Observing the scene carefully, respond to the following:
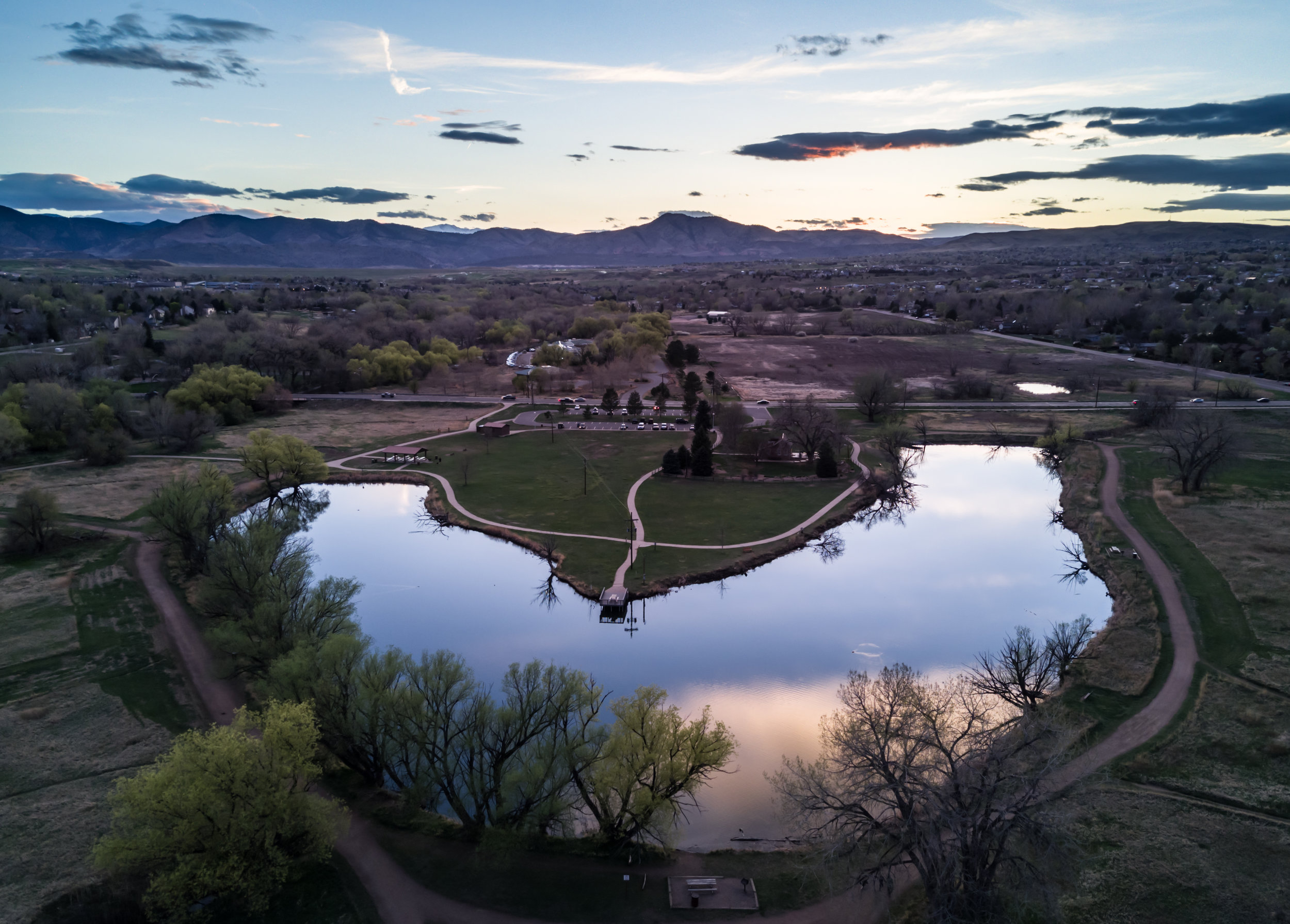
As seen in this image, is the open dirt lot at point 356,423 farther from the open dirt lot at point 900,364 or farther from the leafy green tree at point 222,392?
the open dirt lot at point 900,364

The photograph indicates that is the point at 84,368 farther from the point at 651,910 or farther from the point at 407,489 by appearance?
the point at 651,910

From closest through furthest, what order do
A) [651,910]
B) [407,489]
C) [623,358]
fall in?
[651,910] → [407,489] → [623,358]

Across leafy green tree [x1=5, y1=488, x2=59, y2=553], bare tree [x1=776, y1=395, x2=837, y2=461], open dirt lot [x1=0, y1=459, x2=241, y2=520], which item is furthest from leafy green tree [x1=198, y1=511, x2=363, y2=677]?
bare tree [x1=776, y1=395, x2=837, y2=461]

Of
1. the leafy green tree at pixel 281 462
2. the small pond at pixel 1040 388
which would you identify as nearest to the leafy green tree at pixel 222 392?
the leafy green tree at pixel 281 462

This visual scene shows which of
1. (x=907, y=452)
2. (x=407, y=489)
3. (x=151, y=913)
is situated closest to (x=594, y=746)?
(x=151, y=913)

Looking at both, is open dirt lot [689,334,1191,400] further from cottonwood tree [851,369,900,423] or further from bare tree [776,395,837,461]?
bare tree [776,395,837,461]
